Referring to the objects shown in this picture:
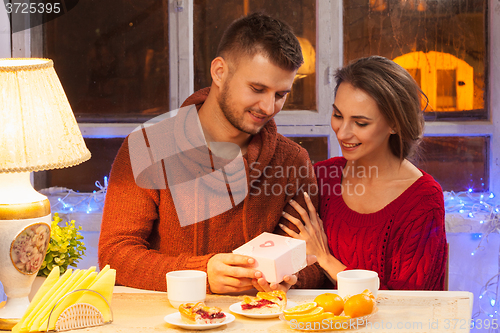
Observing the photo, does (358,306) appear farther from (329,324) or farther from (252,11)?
(252,11)

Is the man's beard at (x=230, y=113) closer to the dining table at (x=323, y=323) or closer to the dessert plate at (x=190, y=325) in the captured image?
the dining table at (x=323, y=323)

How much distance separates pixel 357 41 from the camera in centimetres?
287

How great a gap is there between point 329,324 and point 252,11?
2.10 m

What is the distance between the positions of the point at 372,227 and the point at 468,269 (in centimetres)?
121

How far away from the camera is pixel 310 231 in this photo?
1.84 m

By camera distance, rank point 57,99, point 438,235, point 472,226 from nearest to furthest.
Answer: point 57,99
point 438,235
point 472,226

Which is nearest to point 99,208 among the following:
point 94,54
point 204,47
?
point 94,54

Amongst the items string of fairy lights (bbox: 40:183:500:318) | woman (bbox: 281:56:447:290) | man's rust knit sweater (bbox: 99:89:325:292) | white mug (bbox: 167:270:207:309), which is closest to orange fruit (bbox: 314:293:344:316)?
white mug (bbox: 167:270:207:309)

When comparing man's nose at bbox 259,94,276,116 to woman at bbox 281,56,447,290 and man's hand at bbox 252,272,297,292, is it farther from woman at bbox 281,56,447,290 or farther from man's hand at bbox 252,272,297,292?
man's hand at bbox 252,272,297,292

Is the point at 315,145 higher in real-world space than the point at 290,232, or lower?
higher

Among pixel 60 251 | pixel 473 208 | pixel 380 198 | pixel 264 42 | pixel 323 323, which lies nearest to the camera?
pixel 323 323

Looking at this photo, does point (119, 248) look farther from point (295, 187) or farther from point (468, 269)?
point (468, 269)

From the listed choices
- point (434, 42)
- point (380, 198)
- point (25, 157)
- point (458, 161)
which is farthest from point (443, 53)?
point (25, 157)

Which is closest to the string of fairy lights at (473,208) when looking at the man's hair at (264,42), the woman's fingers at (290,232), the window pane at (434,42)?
the window pane at (434,42)
